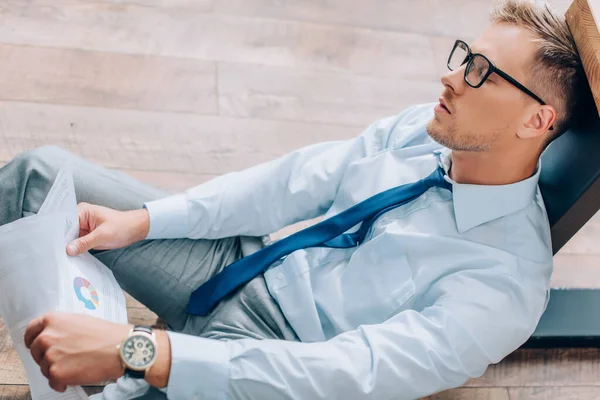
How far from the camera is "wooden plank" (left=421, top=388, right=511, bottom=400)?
1.74 m

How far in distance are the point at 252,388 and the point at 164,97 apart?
4.11 ft

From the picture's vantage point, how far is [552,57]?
4.20 ft

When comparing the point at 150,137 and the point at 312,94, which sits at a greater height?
the point at 312,94

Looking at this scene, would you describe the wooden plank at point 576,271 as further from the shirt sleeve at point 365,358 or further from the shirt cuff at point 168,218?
the shirt cuff at point 168,218

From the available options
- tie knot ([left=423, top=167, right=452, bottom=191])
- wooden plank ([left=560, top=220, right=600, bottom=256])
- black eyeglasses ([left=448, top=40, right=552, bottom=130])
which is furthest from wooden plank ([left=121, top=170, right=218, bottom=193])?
wooden plank ([left=560, top=220, right=600, bottom=256])

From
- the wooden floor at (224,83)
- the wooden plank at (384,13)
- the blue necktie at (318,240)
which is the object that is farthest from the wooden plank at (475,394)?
the wooden plank at (384,13)

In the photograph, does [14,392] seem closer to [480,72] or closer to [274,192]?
[274,192]

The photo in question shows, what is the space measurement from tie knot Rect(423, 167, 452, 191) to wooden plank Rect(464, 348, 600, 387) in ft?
2.00

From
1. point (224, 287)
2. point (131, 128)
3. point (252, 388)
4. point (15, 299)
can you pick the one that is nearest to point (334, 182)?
point (224, 287)

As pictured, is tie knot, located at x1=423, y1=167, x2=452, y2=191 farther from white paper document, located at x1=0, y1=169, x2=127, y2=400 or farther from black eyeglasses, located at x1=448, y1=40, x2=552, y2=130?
white paper document, located at x1=0, y1=169, x2=127, y2=400

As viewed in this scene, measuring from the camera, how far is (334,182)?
1.56 meters

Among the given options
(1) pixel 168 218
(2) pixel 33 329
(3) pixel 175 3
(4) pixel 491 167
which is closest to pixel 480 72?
(4) pixel 491 167

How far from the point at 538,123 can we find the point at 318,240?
1.54 feet

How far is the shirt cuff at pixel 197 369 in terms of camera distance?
47.0 inches
